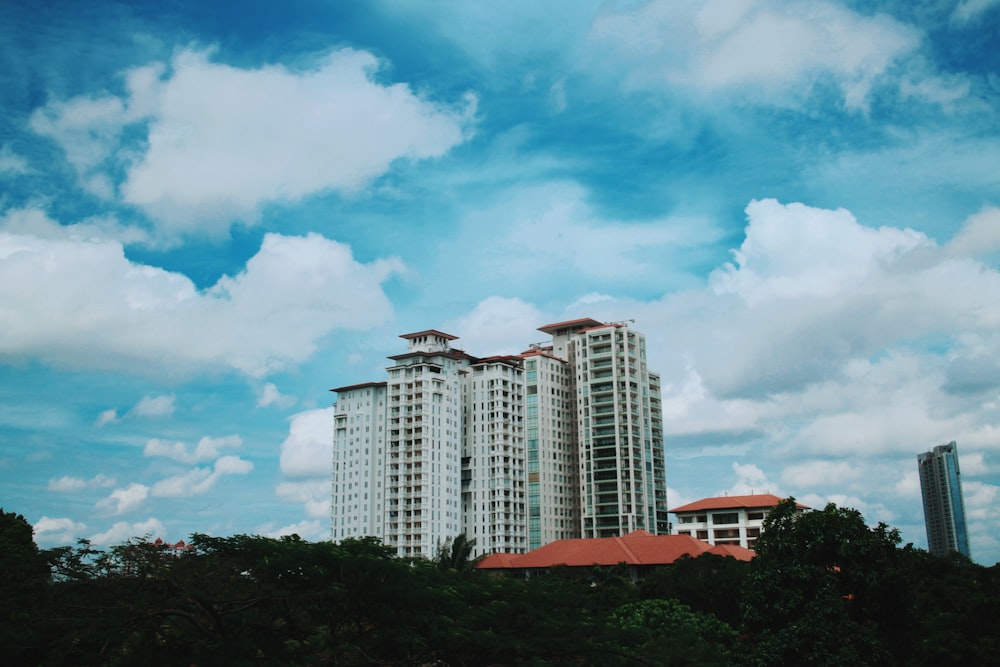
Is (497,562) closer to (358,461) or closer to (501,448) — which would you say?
(501,448)

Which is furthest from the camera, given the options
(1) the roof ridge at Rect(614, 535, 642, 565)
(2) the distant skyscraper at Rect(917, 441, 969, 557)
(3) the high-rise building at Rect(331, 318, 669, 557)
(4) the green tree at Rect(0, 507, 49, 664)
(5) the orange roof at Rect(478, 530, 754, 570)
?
(2) the distant skyscraper at Rect(917, 441, 969, 557)

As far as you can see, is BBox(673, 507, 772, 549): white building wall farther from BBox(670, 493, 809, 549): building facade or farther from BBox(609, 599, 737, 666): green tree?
BBox(609, 599, 737, 666): green tree

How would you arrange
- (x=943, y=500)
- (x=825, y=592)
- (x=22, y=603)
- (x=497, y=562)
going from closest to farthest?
1. (x=22, y=603)
2. (x=825, y=592)
3. (x=497, y=562)
4. (x=943, y=500)

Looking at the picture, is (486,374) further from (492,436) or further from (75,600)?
(75,600)

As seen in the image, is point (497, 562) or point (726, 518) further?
point (726, 518)

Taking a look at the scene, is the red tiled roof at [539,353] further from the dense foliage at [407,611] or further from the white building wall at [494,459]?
the dense foliage at [407,611]

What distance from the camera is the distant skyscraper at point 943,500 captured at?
131875 millimetres

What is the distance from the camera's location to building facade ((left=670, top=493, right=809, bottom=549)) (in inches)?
3442

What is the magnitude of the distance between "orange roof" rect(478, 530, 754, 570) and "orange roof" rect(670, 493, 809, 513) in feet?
66.7

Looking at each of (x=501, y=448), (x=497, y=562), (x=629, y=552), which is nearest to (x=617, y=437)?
(x=501, y=448)

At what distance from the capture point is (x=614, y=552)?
6550 cm

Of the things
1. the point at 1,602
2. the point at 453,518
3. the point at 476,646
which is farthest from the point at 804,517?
the point at 453,518

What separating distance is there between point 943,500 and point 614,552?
296 ft

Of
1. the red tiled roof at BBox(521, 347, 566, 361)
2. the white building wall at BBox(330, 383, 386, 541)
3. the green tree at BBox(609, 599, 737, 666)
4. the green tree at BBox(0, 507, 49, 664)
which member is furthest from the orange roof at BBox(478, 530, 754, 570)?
the green tree at BBox(0, 507, 49, 664)
